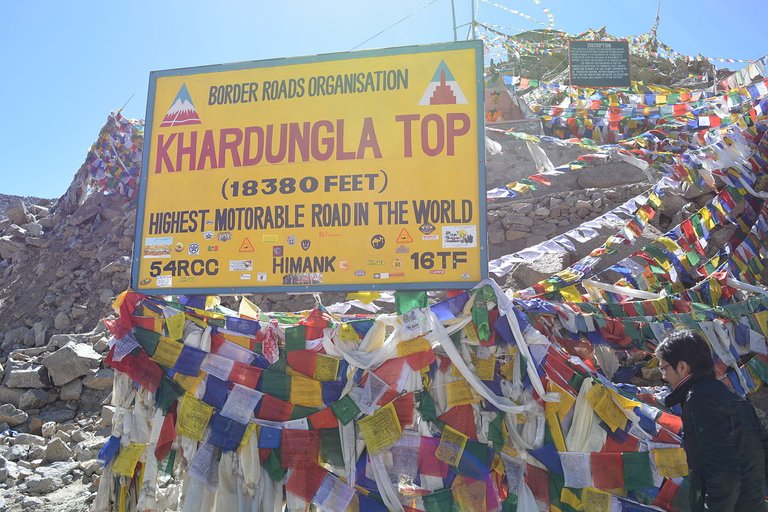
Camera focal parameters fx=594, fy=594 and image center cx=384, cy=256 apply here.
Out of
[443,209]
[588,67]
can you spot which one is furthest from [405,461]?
[588,67]

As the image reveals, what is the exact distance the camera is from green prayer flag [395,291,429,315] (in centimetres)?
421

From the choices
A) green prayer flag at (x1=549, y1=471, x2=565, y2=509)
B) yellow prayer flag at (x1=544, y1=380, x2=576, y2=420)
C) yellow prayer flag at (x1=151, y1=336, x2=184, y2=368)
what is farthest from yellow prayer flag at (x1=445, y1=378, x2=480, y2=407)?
yellow prayer flag at (x1=151, y1=336, x2=184, y2=368)

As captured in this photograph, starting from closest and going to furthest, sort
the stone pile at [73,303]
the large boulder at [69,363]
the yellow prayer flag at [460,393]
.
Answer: the yellow prayer flag at [460,393]
the stone pile at [73,303]
the large boulder at [69,363]

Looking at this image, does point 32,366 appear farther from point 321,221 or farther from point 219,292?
point 321,221

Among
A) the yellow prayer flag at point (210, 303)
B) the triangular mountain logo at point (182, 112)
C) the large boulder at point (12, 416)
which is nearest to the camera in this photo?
the triangular mountain logo at point (182, 112)

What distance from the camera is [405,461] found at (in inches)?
159

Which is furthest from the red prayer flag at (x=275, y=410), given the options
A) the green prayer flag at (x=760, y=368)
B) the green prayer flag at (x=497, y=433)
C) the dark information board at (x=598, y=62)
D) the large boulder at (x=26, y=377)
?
the dark information board at (x=598, y=62)

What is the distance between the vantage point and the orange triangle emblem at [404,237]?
4.29m

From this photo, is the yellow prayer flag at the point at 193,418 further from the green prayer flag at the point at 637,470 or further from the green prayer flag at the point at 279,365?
the green prayer flag at the point at 637,470

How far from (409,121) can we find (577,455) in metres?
2.61

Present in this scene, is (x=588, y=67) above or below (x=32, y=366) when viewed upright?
above

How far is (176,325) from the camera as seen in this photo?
4.43 meters

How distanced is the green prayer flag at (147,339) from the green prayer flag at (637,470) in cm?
335

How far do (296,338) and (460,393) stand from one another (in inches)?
48.4
